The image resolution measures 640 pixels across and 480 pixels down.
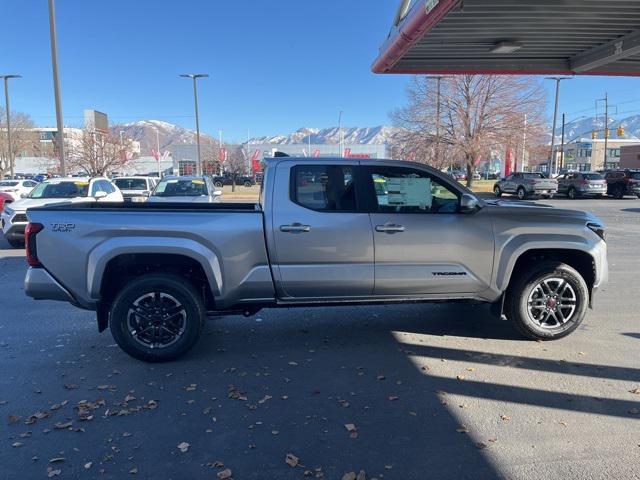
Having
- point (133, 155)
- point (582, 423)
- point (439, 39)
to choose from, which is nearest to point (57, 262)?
point (582, 423)

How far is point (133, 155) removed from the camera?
43.9 m

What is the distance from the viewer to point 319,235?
4.64m

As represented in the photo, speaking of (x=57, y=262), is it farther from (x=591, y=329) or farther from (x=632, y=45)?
(x=632, y=45)

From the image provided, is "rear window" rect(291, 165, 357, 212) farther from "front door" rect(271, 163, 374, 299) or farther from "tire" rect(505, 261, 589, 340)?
"tire" rect(505, 261, 589, 340)

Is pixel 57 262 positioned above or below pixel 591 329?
above

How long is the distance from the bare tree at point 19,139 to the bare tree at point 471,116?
46267 millimetres

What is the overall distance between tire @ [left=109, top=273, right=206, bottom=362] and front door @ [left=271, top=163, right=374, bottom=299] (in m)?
0.88

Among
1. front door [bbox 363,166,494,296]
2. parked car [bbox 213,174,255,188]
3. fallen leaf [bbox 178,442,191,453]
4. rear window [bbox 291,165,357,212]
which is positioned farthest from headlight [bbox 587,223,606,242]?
parked car [bbox 213,174,255,188]

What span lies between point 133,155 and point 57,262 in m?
42.7

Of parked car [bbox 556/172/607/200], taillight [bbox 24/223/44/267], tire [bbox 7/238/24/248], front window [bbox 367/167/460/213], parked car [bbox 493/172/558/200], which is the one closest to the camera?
taillight [bbox 24/223/44/267]

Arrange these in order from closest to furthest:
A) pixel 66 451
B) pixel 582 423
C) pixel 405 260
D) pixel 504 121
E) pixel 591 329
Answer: pixel 66 451, pixel 582 423, pixel 405 260, pixel 591 329, pixel 504 121

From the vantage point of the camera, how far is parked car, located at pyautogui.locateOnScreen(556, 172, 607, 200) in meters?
30.3

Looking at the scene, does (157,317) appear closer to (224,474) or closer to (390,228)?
(224,474)

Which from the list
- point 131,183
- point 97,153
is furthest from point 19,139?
point 131,183
